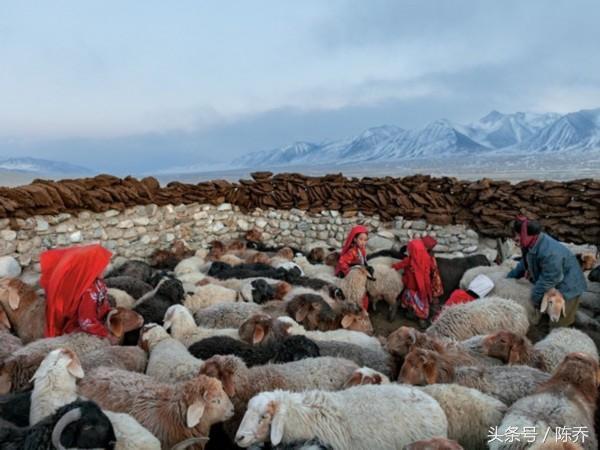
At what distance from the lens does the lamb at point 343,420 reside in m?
3.29

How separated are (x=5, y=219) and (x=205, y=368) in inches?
215

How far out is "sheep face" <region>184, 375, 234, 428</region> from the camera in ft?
11.2

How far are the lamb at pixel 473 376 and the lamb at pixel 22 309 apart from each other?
174 inches

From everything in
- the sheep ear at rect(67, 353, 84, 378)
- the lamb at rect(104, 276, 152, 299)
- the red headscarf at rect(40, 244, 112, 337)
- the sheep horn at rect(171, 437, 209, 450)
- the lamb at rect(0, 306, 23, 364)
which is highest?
the red headscarf at rect(40, 244, 112, 337)

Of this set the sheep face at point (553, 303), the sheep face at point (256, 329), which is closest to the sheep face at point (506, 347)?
the sheep face at point (553, 303)

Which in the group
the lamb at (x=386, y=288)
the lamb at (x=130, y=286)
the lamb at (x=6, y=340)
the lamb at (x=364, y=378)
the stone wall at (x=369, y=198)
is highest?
the stone wall at (x=369, y=198)

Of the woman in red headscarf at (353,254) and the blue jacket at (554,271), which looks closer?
the blue jacket at (554,271)

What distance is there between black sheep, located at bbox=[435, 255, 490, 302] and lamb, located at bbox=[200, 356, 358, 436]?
443 centimetres

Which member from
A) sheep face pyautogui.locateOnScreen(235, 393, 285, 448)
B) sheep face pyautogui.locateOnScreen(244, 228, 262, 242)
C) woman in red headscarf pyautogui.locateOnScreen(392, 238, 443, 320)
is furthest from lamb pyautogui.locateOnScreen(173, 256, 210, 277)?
sheep face pyautogui.locateOnScreen(235, 393, 285, 448)

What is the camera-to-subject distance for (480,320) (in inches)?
232

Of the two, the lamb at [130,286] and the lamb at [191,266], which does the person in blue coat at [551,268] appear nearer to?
the lamb at [191,266]

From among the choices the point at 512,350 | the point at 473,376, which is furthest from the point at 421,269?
the point at 473,376

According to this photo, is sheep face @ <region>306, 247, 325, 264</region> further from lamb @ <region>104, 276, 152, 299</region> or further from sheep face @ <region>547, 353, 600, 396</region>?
sheep face @ <region>547, 353, 600, 396</region>

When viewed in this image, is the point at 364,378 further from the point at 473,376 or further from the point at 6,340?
the point at 6,340
